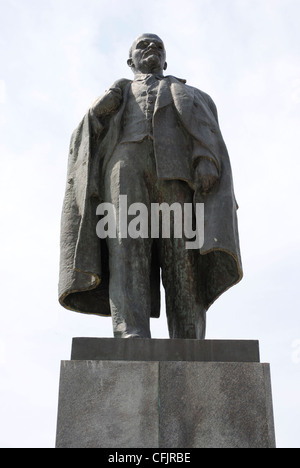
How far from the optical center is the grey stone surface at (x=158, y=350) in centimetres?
563

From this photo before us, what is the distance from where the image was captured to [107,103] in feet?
Result: 22.4

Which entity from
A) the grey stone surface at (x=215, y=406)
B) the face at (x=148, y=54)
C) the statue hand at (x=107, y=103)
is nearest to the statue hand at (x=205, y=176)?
the statue hand at (x=107, y=103)

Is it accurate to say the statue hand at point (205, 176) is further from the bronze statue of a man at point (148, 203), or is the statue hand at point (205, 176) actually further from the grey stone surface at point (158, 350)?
the grey stone surface at point (158, 350)

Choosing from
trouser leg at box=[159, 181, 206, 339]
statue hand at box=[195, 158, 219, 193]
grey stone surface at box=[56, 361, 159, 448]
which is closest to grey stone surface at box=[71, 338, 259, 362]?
grey stone surface at box=[56, 361, 159, 448]

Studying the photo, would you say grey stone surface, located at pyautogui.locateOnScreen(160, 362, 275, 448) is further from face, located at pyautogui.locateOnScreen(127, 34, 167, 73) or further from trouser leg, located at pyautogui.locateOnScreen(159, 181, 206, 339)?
face, located at pyautogui.locateOnScreen(127, 34, 167, 73)

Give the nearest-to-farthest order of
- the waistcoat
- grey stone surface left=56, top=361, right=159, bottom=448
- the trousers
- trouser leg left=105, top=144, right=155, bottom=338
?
grey stone surface left=56, top=361, right=159, bottom=448, trouser leg left=105, top=144, right=155, bottom=338, the trousers, the waistcoat

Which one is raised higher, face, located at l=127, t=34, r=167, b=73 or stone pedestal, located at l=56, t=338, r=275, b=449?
face, located at l=127, t=34, r=167, b=73

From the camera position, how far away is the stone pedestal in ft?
17.2

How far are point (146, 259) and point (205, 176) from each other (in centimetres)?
95

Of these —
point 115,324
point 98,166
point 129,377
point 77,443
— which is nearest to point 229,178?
point 98,166

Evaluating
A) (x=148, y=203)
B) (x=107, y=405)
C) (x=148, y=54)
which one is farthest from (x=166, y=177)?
(x=107, y=405)

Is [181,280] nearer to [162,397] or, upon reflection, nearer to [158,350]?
[158,350]

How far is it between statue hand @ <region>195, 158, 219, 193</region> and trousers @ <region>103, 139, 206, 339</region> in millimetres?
154
